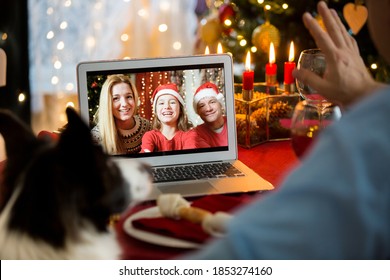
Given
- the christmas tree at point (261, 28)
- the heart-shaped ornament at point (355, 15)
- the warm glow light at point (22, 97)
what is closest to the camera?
the heart-shaped ornament at point (355, 15)

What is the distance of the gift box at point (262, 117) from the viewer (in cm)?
182

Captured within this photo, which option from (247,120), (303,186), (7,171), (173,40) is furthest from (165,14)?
(303,186)

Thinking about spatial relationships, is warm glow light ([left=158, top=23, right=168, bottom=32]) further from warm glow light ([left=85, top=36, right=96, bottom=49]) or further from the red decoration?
the red decoration

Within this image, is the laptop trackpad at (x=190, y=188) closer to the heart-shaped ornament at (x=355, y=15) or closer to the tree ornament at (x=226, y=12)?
the heart-shaped ornament at (x=355, y=15)

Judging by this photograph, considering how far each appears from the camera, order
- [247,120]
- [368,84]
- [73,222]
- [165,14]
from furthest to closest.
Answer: [165,14] < [247,120] < [368,84] < [73,222]

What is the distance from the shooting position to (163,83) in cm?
158

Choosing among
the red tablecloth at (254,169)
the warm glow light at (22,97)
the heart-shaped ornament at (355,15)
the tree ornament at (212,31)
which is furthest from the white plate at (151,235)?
the warm glow light at (22,97)

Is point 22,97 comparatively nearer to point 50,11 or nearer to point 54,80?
point 54,80

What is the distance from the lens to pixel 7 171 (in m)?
0.80

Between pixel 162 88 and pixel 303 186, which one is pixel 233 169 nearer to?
pixel 162 88

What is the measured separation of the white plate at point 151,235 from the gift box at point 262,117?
0.74m

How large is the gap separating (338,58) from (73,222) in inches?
27.8

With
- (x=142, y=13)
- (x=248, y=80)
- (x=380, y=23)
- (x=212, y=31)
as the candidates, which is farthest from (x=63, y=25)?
(x=380, y=23)

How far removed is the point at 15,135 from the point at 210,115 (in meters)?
0.84
